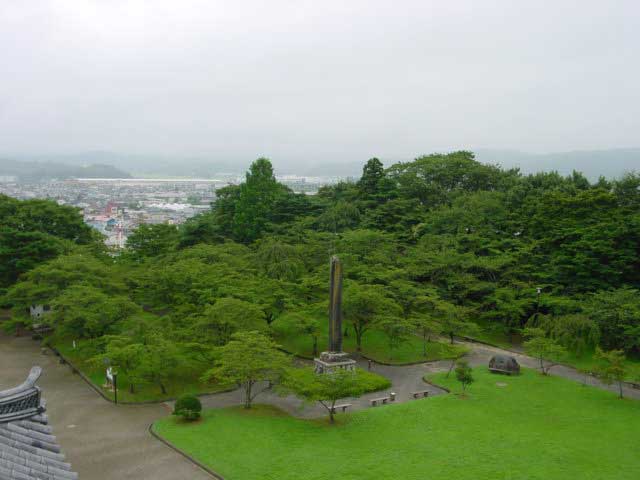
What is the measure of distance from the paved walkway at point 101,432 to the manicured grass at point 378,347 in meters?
10.1

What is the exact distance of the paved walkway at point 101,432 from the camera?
17.6 m

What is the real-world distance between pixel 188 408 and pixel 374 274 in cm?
1555

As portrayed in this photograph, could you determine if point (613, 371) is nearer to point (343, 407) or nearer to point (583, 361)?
point (583, 361)

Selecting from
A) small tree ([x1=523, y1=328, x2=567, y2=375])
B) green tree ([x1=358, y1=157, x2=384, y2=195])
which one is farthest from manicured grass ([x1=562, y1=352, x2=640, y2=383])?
green tree ([x1=358, y1=157, x2=384, y2=195])

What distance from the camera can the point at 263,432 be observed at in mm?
20062

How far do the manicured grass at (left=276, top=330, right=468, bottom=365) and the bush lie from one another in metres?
9.74

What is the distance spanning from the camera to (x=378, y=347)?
31.2m

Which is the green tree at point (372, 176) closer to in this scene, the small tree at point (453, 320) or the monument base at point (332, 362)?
the small tree at point (453, 320)

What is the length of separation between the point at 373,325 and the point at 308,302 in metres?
5.56

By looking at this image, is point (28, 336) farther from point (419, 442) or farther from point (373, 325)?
point (419, 442)

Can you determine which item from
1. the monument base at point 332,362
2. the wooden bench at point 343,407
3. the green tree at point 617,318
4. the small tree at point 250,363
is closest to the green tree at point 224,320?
the small tree at point 250,363

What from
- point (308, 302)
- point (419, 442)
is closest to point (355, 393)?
point (419, 442)

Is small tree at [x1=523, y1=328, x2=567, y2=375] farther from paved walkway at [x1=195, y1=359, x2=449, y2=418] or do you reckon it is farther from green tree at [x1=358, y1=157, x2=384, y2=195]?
green tree at [x1=358, y1=157, x2=384, y2=195]

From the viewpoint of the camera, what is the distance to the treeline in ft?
88.8
